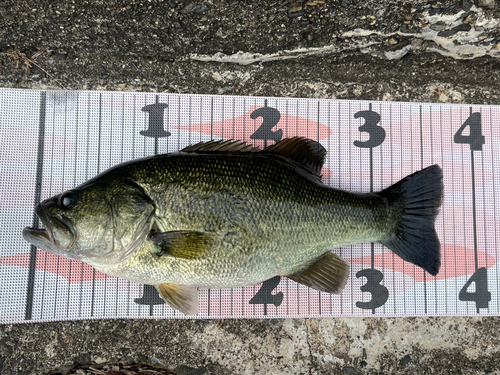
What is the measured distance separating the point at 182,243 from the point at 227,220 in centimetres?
30

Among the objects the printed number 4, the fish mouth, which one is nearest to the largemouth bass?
the fish mouth

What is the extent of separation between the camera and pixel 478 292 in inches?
102

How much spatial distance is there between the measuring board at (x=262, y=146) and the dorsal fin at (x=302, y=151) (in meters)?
0.32

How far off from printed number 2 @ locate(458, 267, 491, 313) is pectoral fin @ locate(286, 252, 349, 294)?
41.6 inches

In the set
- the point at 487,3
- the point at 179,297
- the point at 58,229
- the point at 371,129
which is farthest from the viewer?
the point at 371,129

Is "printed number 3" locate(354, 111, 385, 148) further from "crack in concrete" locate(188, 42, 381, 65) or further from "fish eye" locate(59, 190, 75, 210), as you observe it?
"fish eye" locate(59, 190, 75, 210)

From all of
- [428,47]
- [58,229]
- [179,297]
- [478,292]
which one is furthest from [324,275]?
[428,47]

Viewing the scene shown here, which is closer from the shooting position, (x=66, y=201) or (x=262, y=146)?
(x=66, y=201)

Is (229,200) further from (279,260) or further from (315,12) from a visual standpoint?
(315,12)

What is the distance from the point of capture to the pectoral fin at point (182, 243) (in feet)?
6.53

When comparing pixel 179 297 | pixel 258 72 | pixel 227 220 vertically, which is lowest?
pixel 179 297

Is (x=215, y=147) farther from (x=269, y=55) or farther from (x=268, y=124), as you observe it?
(x=269, y=55)

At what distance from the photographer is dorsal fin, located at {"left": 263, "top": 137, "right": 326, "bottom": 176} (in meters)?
2.32

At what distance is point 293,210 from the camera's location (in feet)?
7.10
